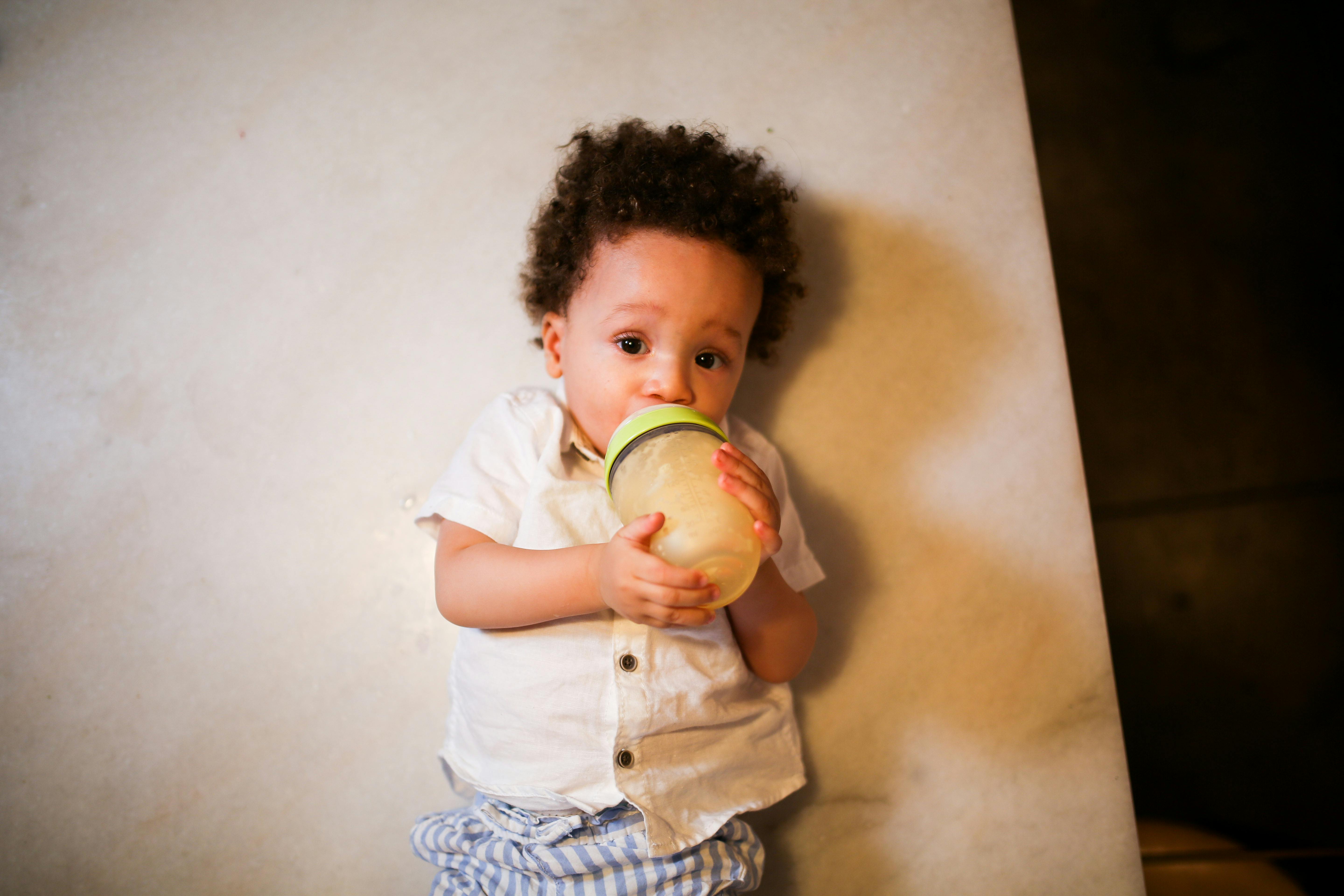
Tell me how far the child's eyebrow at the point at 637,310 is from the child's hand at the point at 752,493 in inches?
7.4

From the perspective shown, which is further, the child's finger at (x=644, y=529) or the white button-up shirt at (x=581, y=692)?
the white button-up shirt at (x=581, y=692)

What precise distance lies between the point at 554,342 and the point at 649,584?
389 mm

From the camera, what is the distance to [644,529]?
21.3 inches

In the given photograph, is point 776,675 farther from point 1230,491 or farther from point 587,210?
point 1230,491

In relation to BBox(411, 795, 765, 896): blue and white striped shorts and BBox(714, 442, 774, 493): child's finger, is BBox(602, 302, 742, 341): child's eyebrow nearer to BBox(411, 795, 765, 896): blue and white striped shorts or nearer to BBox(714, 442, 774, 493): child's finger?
BBox(714, 442, 774, 493): child's finger

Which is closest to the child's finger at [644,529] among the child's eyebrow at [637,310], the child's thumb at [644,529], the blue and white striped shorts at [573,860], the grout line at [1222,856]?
the child's thumb at [644,529]

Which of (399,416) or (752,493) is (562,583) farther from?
(399,416)

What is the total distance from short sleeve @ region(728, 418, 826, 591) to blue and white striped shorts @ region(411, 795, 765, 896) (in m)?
0.31

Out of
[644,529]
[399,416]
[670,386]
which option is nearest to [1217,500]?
[670,386]

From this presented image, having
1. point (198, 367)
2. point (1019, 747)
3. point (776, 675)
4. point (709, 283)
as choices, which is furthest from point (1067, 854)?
point (198, 367)

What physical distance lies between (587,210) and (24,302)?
821 mm

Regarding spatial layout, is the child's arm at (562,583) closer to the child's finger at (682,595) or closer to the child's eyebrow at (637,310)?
the child's finger at (682,595)

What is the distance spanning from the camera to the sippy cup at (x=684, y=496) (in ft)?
1.73

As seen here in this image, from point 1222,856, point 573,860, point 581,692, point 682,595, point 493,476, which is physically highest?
point 493,476
